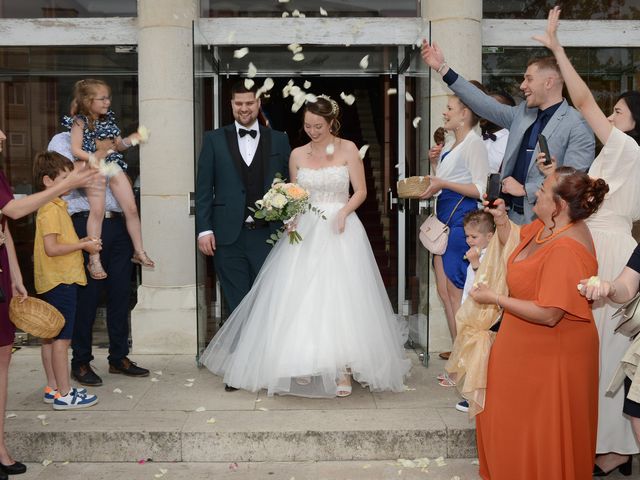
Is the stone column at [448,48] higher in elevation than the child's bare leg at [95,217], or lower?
higher

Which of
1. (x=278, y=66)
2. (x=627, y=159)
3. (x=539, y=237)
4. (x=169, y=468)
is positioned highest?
(x=278, y=66)

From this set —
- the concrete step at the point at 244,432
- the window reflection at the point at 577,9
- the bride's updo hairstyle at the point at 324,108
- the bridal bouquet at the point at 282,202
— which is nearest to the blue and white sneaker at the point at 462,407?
the concrete step at the point at 244,432

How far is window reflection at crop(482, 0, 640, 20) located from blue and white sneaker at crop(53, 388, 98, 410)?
5172mm

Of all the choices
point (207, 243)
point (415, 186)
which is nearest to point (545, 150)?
point (415, 186)

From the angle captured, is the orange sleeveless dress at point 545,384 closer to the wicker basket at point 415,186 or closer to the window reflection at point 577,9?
the wicker basket at point 415,186

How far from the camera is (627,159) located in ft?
14.2

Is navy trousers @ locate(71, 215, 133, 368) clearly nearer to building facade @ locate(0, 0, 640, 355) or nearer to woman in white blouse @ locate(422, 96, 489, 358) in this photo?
building facade @ locate(0, 0, 640, 355)

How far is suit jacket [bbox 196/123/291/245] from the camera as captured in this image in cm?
604

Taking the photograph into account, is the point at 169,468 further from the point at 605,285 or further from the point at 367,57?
the point at 367,57

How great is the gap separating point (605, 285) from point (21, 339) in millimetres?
5936

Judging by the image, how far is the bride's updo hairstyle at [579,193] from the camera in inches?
149

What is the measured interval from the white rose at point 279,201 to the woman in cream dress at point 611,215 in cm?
204

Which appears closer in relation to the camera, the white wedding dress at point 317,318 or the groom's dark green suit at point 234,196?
the white wedding dress at point 317,318

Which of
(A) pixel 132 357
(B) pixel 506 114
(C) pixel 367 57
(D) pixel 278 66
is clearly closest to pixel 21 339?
(A) pixel 132 357
